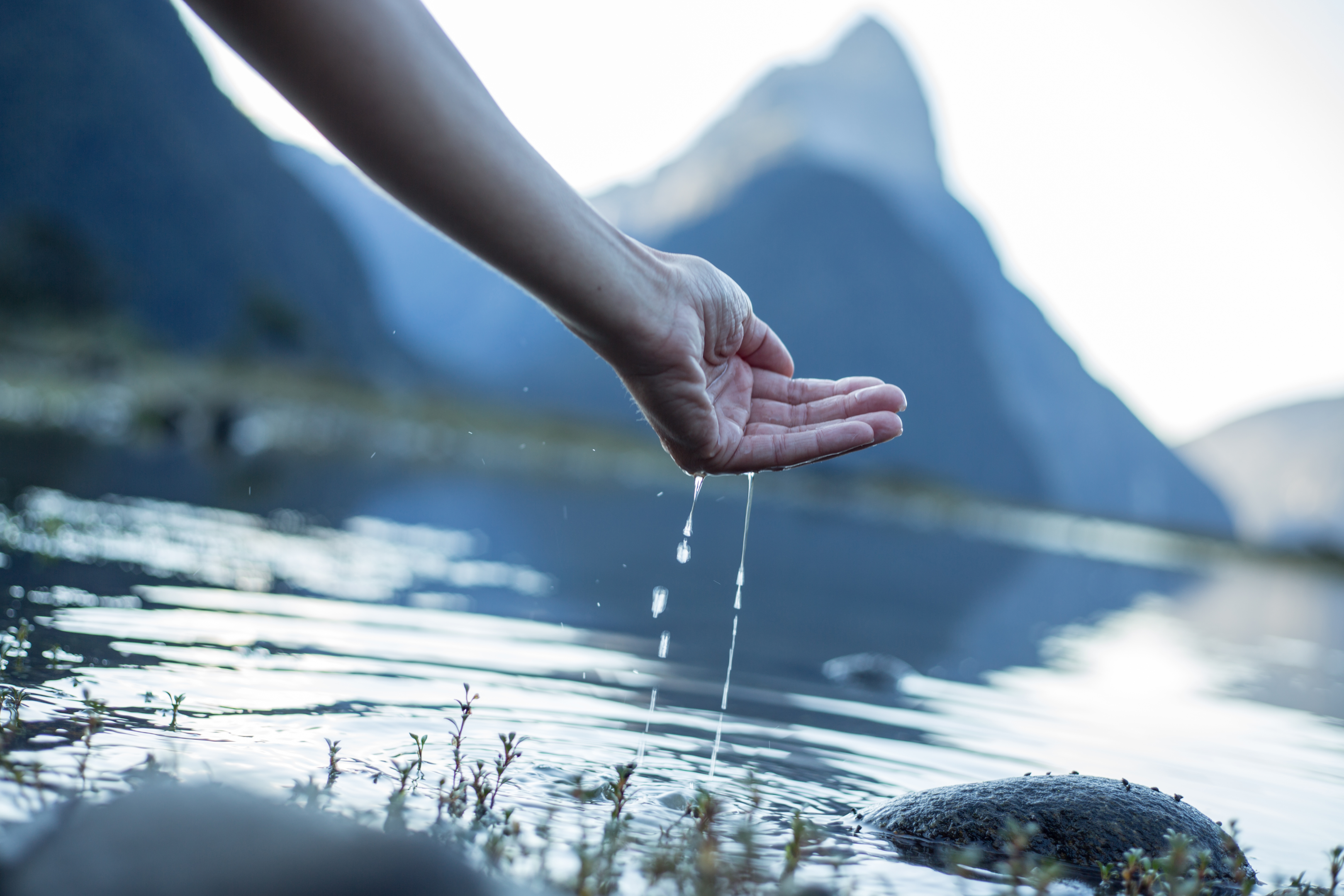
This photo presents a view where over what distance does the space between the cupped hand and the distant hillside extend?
287ft

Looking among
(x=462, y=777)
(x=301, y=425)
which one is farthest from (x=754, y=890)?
(x=301, y=425)

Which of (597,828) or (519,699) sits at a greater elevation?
(519,699)

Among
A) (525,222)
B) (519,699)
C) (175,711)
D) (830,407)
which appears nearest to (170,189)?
(519,699)

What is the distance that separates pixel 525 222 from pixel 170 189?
144 meters

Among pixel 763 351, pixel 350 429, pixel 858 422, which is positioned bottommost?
pixel 858 422

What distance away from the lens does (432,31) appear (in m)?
2.70

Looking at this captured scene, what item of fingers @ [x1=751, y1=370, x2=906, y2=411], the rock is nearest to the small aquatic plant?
the rock

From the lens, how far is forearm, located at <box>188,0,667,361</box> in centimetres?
246

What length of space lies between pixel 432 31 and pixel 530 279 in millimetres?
750

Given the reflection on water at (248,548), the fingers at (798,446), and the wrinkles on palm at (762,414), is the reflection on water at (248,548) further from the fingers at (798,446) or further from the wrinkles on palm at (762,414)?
the fingers at (798,446)

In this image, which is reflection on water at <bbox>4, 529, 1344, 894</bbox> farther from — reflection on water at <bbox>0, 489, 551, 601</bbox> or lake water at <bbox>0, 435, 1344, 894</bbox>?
reflection on water at <bbox>0, 489, 551, 601</bbox>

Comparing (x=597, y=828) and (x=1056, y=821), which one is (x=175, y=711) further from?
(x=1056, y=821)

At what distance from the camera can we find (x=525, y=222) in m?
2.97

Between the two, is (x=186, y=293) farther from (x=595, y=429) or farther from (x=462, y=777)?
(x=462, y=777)
